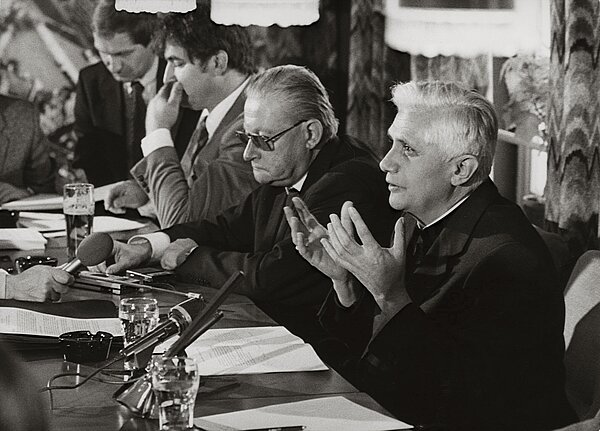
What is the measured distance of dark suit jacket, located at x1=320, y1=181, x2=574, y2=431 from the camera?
2152 millimetres

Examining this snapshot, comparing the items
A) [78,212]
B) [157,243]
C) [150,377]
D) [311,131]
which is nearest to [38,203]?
[78,212]

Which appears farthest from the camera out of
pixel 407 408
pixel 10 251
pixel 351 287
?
pixel 10 251

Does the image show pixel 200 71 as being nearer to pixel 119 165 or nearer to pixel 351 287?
pixel 119 165

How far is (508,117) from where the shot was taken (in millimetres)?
4098

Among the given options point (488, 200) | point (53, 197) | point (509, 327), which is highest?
point (488, 200)

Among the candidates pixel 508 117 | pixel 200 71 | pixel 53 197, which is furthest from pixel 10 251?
pixel 508 117

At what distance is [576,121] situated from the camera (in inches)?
115

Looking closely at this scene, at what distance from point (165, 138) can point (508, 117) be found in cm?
150

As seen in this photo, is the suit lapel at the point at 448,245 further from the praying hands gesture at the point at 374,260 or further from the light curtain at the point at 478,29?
the light curtain at the point at 478,29

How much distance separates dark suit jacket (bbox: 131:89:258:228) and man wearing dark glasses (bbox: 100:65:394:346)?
84cm

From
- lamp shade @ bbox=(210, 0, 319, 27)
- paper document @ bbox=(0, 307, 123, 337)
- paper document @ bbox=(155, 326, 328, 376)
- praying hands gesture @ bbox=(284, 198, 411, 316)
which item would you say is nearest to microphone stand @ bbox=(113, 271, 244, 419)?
paper document @ bbox=(155, 326, 328, 376)

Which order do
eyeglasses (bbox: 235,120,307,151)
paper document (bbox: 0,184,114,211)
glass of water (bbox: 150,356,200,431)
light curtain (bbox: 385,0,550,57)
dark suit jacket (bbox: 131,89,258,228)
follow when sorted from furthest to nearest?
dark suit jacket (bbox: 131,89,258,228)
paper document (bbox: 0,184,114,211)
light curtain (bbox: 385,0,550,57)
eyeglasses (bbox: 235,120,307,151)
glass of water (bbox: 150,356,200,431)

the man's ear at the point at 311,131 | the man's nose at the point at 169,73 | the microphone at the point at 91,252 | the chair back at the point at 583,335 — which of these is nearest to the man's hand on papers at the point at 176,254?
the microphone at the point at 91,252

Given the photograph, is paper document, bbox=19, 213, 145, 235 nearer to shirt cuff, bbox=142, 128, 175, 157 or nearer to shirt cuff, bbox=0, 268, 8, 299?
shirt cuff, bbox=142, 128, 175, 157
